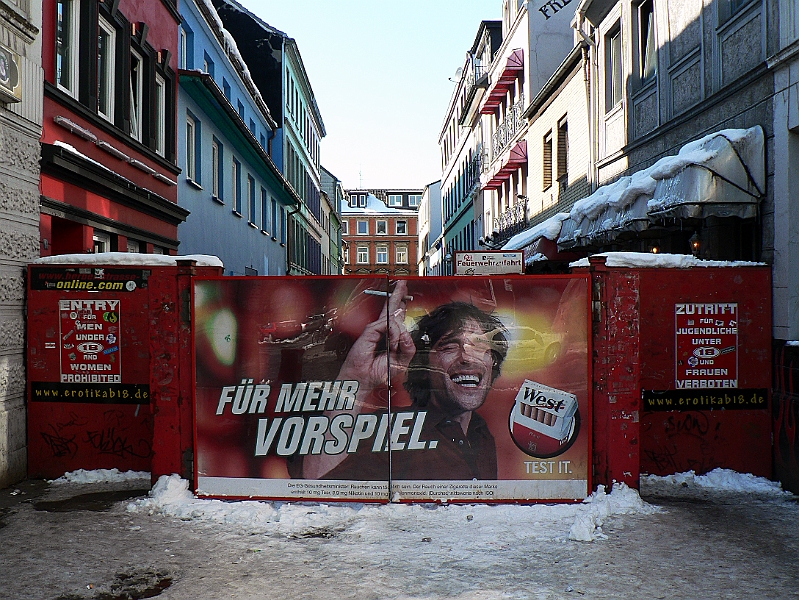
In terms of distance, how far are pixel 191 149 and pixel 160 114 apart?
2.40 meters

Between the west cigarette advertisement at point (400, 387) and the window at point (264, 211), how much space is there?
1881cm

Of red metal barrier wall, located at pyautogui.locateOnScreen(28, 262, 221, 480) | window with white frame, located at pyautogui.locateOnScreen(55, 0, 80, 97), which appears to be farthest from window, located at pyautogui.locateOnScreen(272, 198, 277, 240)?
red metal barrier wall, located at pyautogui.locateOnScreen(28, 262, 221, 480)

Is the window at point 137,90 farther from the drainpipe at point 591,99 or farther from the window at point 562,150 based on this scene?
the window at point 562,150

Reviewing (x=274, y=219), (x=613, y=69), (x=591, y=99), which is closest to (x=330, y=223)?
(x=274, y=219)

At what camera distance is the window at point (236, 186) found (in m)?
19.5

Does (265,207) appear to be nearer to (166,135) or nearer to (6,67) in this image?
(166,135)

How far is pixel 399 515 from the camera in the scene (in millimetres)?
5676

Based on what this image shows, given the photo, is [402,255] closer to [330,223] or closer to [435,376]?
[330,223]

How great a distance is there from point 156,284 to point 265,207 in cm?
1944

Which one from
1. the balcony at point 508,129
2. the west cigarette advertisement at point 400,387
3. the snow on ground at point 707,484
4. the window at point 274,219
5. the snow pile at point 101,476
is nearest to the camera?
the west cigarette advertisement at point 400,387

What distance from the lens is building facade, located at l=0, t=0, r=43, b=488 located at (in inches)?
264

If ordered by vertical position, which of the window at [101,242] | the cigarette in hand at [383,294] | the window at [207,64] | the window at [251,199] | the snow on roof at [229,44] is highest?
the snow on roof at [229,44]

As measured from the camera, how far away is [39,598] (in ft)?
13.6

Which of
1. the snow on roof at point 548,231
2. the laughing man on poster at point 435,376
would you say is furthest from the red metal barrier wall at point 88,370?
the snow on roof at point 548,231
